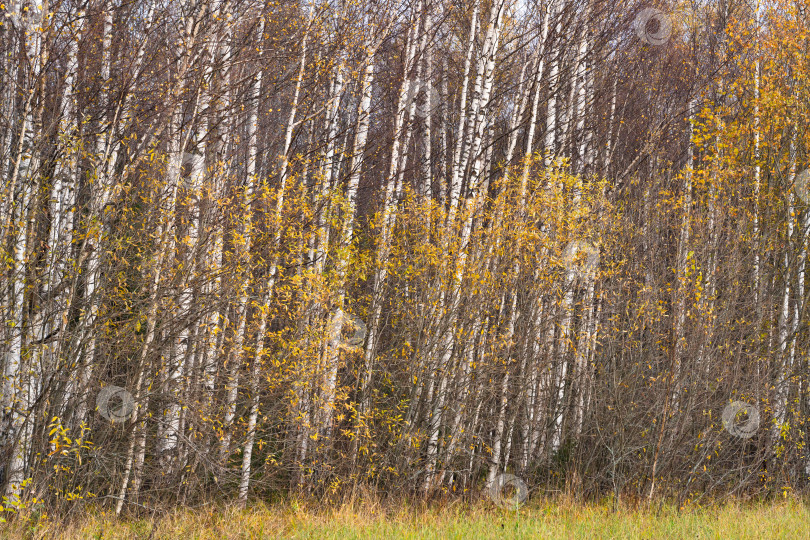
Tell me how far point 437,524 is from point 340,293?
2.73 metres

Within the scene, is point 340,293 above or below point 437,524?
above

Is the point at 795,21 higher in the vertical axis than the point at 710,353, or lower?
higher

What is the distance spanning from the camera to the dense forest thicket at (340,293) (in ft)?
20.1

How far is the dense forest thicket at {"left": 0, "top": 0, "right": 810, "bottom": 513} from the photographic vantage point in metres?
6.14

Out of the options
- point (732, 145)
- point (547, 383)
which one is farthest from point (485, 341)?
point (732, 145)

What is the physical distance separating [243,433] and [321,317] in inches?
63.3

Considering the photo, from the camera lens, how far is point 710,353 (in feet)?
28.4

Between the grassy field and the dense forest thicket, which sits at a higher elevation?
the dense forest thicket

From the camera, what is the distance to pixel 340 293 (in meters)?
8.12

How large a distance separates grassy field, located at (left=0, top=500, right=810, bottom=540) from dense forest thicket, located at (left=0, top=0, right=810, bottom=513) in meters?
0.37

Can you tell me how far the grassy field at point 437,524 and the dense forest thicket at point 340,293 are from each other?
0.37 m

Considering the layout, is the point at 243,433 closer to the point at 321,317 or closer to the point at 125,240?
the point at 321,317

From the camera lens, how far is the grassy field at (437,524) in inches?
242

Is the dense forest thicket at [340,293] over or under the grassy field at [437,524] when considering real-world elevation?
over
